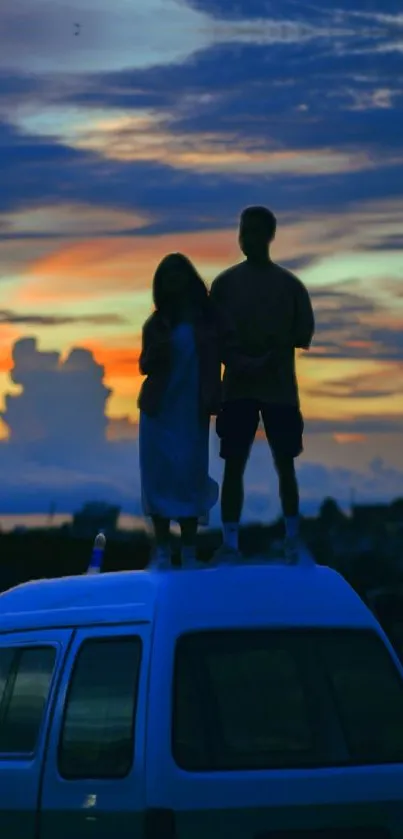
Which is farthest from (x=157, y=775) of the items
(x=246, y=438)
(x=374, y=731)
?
(x=246, y=438)

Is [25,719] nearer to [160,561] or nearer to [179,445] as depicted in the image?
[160,561]

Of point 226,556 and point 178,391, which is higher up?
point 178,391

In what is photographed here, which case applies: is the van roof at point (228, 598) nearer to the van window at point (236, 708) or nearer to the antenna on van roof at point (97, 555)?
the van window at point (236, 708)

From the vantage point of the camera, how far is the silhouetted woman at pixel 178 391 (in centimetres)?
1151

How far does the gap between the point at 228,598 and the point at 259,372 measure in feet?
8.91

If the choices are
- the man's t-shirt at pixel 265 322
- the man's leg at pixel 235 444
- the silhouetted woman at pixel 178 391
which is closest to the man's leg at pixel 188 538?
the silhouetted woman at pixel 178 391

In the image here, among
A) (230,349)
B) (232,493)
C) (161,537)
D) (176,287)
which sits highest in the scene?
(176,287)

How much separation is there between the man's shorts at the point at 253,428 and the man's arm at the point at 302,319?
1.22 ft

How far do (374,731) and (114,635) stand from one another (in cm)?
110

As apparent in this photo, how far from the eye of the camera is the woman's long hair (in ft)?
37.8

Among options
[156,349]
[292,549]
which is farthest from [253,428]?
[292,549]

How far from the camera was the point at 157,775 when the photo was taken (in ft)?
28.9

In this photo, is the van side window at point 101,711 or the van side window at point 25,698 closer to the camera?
the van side window at point 101,711

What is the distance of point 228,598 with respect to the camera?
921 cm
